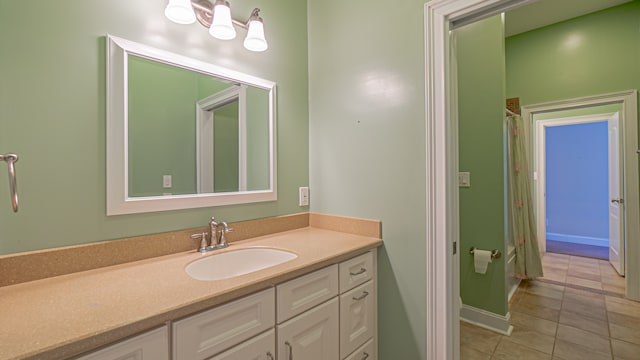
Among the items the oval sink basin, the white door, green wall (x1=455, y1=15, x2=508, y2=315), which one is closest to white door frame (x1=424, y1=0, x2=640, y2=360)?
the oval sink basin

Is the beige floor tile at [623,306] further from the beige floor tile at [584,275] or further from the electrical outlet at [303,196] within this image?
the electrical outlet at [303,196]

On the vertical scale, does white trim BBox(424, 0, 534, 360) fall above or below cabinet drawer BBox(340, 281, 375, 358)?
above

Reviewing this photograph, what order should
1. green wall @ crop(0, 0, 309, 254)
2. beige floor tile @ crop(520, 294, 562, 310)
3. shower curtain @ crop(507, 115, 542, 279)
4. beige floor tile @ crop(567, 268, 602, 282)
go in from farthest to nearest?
beige floor tile @ crop(567, 268, 602, 282) < shower curtain @ crop(507, 115, 542, 279) < beige floor tile @ crop(520, 294, 562, 310) < green wall @ crop(0, 0, 309, 254)

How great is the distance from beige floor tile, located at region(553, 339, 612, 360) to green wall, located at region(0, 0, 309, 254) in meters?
2.50

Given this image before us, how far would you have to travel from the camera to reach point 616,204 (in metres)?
3.17

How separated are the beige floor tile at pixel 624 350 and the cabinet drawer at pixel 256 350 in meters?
2.33

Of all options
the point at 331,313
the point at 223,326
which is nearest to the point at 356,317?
the point at 331,313

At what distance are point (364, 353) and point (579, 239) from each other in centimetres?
546

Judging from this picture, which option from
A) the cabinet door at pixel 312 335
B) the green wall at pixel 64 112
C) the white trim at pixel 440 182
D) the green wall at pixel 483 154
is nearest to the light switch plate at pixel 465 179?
the green wall at pixel 483 154

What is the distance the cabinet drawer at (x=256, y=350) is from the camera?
0.86 metres

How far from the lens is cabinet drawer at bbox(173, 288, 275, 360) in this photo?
0.77 meters

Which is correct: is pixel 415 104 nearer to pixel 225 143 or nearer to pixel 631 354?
pixel 225 143

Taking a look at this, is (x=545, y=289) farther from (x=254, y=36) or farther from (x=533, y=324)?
(x=254, y=36)

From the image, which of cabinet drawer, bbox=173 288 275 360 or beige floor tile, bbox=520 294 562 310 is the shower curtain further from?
cabinet drawer, bbox=173 288 275 360
